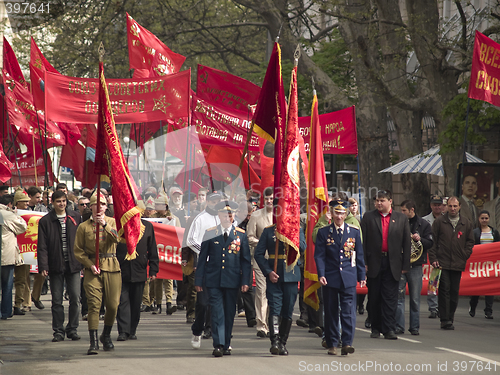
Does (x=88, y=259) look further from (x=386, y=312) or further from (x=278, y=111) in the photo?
(x=386, y=312)

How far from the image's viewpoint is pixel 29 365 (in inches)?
320

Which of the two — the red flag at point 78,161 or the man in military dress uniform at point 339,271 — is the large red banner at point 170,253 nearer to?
the man in military dress uniform at point 339,271

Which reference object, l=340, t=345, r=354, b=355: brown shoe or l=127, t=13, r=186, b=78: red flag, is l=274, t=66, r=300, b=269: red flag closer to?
l=340, t=345, r=354, b=355: brown shoe

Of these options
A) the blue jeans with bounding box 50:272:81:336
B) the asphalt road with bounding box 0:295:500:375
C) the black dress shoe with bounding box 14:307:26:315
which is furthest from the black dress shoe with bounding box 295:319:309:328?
the black dress shoe with bounding box 14:307:26:315

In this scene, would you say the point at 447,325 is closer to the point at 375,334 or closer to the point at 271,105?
the point at 375,334

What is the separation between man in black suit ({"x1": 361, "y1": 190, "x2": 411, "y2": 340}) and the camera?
10.1 meters

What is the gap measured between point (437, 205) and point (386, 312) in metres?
3.37

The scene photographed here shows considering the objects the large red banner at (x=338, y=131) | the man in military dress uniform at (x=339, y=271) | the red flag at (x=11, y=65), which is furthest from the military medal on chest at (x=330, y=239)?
the red flag at (x=11, y=65)

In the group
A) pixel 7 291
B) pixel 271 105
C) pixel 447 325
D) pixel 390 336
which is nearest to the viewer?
pixel 271 105

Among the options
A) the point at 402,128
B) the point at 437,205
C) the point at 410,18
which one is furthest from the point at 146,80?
the point at 402,128

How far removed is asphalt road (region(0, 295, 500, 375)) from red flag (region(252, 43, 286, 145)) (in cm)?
275

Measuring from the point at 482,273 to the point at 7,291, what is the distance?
761cm

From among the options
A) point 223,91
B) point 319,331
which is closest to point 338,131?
point 223,91

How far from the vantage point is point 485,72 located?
1245cm
